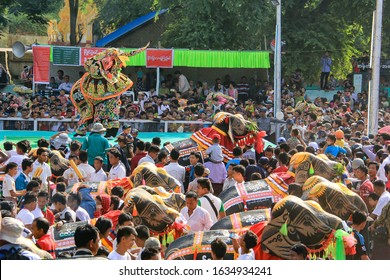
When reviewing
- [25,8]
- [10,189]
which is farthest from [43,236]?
[25,8]

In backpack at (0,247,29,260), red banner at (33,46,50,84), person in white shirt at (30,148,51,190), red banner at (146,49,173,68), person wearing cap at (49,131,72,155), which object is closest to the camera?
backpack at (0,247,29,260)

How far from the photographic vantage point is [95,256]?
27.0 feet

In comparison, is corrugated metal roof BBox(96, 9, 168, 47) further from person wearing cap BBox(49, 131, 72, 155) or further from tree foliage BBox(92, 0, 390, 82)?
person wearing cap BBox(49, 131, 72, 155)

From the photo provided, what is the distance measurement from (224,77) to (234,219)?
1930 cm

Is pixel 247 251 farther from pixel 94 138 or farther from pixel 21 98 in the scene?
pixel 21 98

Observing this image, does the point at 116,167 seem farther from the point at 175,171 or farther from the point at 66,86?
the point at 66,86

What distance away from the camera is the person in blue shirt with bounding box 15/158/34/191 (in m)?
13.1

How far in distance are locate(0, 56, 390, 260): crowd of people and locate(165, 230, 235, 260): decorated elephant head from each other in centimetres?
16

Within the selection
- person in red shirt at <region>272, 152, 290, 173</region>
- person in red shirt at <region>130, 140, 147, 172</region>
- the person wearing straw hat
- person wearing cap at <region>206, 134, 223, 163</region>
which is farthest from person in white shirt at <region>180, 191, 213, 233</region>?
person in red shirt at <region>130, 140, 147, 172</region>

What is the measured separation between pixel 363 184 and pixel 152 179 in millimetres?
2765

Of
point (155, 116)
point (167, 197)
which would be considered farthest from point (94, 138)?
point (155, 116)

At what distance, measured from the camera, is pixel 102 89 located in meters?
20.2

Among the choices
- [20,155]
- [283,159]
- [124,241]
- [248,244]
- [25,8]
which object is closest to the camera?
[124,241]

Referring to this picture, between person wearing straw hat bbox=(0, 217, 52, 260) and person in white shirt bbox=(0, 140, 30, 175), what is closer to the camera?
person wearing straw hat bbox=(0, 217, 52, 260)
